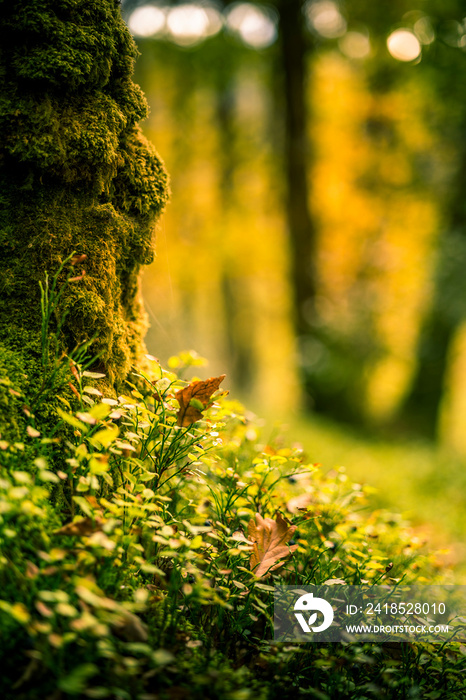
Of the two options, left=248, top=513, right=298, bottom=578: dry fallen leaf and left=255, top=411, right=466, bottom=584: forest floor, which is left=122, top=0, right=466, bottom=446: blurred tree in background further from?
left=248, top=513, right=298, bottom=578: dry fallen leaf

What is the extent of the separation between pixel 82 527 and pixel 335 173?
11674mm

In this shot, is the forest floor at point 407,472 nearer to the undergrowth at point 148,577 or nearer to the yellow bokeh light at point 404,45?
the undergrowth at point 148,577

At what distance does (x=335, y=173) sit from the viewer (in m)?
11.4

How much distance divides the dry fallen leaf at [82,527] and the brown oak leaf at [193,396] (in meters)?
0.53

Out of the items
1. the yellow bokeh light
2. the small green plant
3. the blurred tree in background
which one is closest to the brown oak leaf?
the small green plant

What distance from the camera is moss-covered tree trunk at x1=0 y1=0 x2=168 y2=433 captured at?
179 cm

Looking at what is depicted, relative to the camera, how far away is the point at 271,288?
16031mm

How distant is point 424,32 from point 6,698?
10.5 meters

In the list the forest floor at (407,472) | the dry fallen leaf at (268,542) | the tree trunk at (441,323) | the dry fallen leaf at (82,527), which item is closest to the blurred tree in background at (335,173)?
the tree trunk at (441,323)

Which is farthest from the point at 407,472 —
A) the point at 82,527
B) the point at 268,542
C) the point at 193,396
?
the point at 82,527

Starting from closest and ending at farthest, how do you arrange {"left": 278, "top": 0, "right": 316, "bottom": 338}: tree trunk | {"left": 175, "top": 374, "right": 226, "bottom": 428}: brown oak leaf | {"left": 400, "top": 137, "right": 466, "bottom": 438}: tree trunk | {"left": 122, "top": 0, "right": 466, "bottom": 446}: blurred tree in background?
{"left": 175, "top": 374, "right": 226, "bottom": 428}: brown oak leaf < {"left": 400, "top": 137, "right": 466, "bottom": 438}: tree trunk < {"left": 122, "top": 0, "right": 466, "bottom": 446}: blurred tree in background < {"left": 278, "top": 0, "right": 316, "bottom": 338}: tree trunk

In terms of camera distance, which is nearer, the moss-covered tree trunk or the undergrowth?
the undergrowth

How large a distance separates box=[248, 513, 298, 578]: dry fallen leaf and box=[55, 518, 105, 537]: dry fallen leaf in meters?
0.66

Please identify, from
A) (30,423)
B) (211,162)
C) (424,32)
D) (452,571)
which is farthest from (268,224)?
(30,423)
